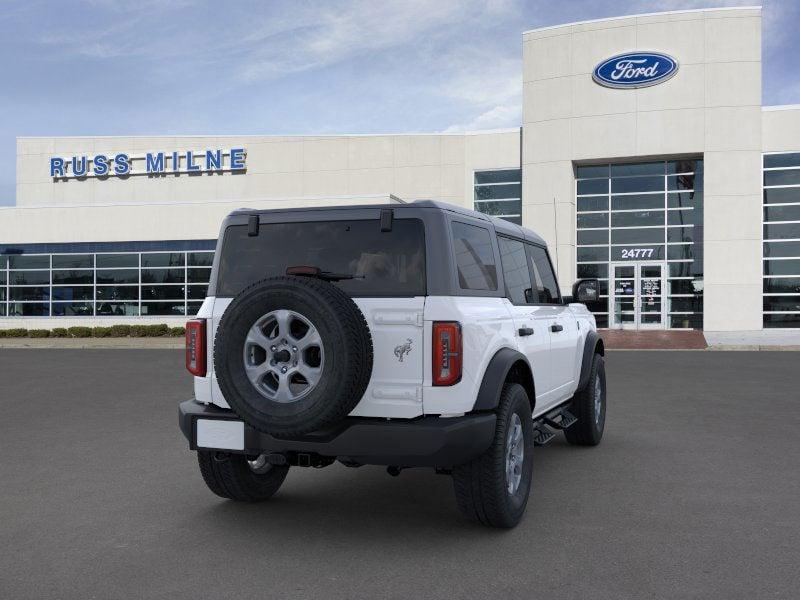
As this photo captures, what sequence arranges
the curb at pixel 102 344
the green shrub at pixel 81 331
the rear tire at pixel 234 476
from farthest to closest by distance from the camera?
the green shrub at pixel 81 331 < the curb at pixel 102 344 < the rear tire at pixel 234 476

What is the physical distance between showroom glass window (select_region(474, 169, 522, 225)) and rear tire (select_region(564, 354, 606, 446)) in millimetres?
25463

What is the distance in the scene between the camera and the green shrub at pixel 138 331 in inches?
1218

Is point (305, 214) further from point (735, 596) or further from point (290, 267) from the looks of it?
point (735, 596)

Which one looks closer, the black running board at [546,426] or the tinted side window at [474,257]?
the tinted side window at [474,257]

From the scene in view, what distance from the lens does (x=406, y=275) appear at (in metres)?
4.68

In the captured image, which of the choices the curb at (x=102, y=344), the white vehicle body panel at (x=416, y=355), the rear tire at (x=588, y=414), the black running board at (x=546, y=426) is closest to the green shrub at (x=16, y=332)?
the curb at (x=102, y=344)

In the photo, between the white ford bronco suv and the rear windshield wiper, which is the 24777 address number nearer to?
the white ford bronco suv

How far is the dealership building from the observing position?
2920 centimetres

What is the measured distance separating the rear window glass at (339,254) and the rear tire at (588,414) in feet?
11.2

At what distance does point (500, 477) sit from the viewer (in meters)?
4.74

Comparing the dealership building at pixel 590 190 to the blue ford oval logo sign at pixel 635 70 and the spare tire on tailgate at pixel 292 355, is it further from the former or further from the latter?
the spare tire on tailgate at pixel 292 355

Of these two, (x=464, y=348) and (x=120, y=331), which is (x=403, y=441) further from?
(x=120, y=331)

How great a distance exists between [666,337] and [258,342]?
2375cm

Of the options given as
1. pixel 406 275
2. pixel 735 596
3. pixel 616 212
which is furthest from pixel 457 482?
pixel 616 212
